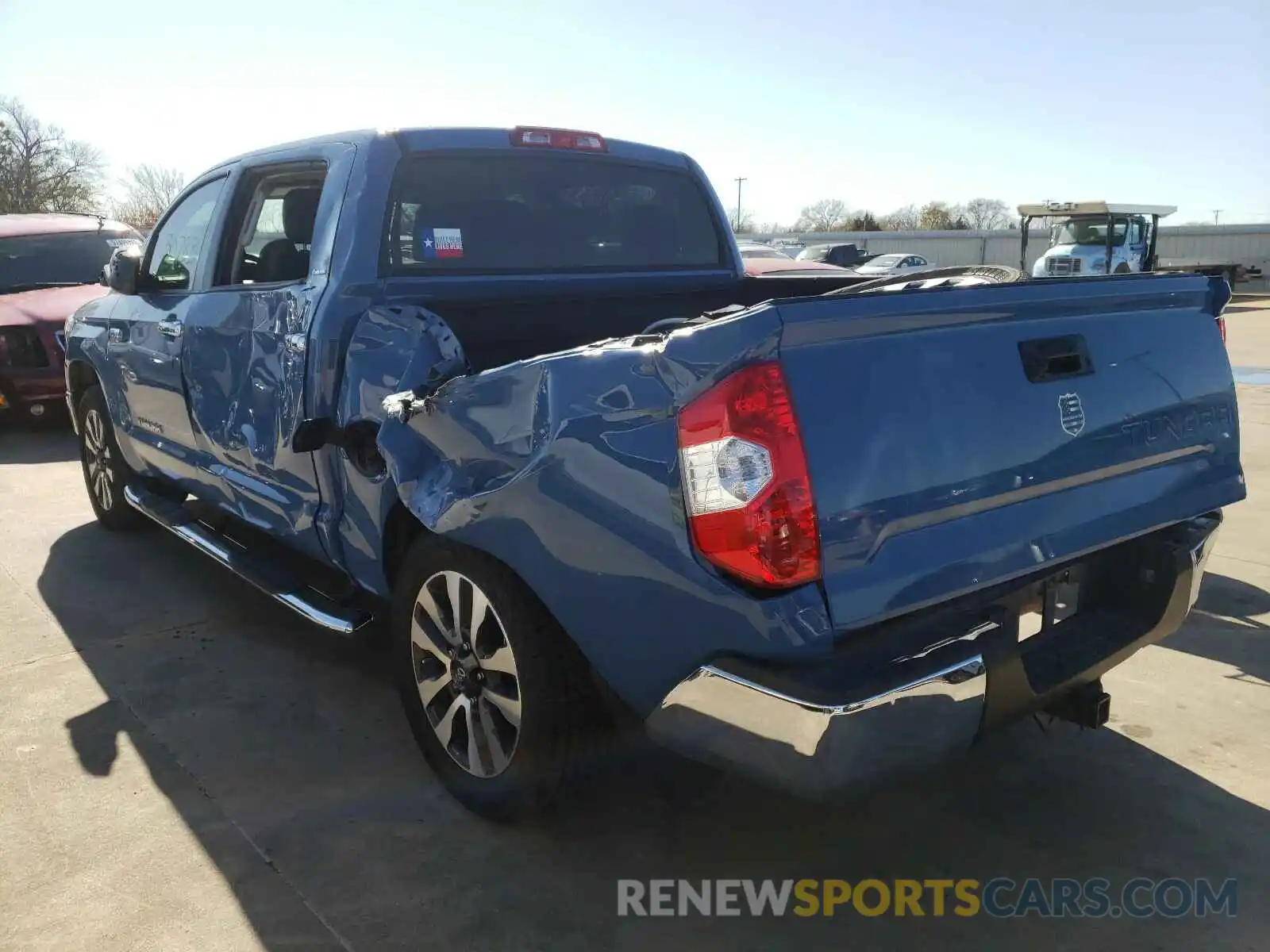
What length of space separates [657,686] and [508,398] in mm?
Result: 772

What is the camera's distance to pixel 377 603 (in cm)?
408

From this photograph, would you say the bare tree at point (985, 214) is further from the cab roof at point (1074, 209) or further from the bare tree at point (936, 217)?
the cab roof at point (1074, 209)

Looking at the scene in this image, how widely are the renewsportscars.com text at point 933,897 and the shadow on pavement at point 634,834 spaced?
32 mm

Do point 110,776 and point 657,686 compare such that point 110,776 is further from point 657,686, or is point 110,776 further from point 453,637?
point 657,686

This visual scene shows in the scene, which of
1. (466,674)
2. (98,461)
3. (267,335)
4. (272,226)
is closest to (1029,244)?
(98,461)

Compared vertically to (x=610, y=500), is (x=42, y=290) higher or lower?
higher

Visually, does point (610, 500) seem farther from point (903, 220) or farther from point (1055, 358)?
point (903, 220)

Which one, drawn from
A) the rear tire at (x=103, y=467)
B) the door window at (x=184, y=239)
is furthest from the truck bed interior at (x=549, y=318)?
the rear tire at (x=103, y=467)

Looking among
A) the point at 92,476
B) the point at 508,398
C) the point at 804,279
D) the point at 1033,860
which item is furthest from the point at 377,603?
the point at 92,476

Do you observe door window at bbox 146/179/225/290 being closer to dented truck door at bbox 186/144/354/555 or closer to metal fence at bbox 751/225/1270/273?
dented truck door at bbox 186/144/354/555

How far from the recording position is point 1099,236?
2475 centimetres

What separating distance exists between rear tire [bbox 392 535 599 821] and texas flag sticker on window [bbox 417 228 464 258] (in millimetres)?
1100

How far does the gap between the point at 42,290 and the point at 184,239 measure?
20.0 ft

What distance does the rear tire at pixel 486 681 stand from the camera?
260cm
